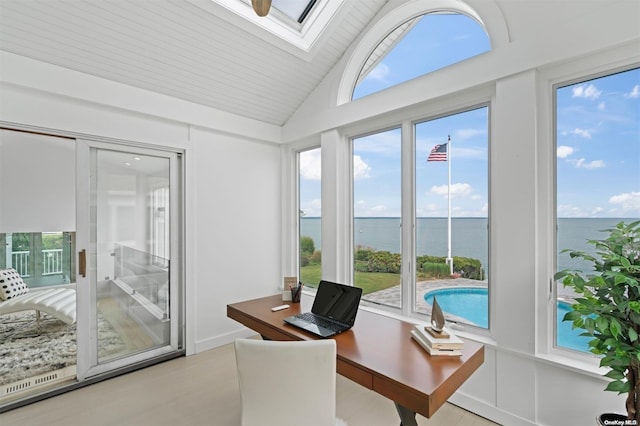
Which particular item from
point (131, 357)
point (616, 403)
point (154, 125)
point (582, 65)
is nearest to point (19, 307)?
point (131, 357)

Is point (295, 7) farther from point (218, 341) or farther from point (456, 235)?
point (218, 341)

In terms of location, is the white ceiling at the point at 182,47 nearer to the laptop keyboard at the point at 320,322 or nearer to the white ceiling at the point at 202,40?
the white ceiling at the point at 202,40

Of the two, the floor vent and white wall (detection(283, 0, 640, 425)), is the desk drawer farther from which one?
the floor vent

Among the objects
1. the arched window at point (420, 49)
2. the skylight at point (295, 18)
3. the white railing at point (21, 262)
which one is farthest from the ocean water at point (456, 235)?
the white railing at point (21, 262)

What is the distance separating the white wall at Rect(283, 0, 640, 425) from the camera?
69.9 inches

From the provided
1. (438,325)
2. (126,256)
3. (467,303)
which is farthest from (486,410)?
(126,256)

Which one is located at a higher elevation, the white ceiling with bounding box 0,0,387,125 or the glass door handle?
the white ceiling with bounding box 0,0,387,125

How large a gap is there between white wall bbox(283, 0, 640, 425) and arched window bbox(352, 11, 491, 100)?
241 millimetres

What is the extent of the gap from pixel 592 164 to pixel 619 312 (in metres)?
0.97

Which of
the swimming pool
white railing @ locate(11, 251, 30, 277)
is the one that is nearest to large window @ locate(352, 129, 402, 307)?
the swimming pool

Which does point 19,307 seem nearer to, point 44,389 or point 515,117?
point 44,389

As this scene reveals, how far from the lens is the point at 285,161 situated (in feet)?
13.4

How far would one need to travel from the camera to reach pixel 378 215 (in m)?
3.12

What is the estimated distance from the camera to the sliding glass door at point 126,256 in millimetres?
2637
